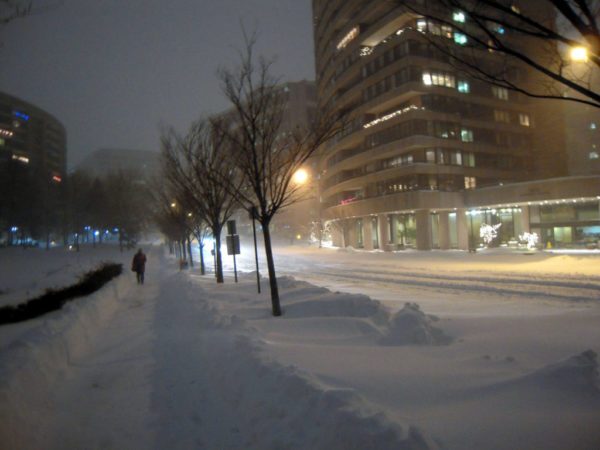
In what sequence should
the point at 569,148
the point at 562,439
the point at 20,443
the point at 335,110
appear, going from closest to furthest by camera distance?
the point at 562,439 < the point at 20,443 < the point at 335,110 < the point at 569,148

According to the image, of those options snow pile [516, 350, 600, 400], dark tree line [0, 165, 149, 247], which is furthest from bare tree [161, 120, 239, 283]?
dark tree line [0, 165, 149, 247]

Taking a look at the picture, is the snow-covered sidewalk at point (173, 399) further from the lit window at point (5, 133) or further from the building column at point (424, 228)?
the lit window at point (5, 133)

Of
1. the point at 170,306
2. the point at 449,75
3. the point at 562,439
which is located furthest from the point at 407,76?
the point at 562,439

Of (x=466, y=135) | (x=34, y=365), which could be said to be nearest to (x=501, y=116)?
(x=466, y=135)

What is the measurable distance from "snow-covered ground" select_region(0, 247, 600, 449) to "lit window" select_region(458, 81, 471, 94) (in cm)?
3882

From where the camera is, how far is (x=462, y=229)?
3747cm

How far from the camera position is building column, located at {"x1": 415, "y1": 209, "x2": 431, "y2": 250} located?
123ft

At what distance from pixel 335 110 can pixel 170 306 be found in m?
7.66

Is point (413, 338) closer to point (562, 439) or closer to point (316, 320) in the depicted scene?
point (316, 320)

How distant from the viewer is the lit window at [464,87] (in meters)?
40.5

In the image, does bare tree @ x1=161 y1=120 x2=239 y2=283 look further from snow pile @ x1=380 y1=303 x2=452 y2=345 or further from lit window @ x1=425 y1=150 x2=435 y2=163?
lit window @ x1=425 y1=150 x2=435 y2=163

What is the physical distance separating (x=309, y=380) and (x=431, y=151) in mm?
38492

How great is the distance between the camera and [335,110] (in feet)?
34.9

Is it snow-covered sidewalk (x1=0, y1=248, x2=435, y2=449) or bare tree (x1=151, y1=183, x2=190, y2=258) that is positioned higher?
bare tree (x1=151, y1=183, x2=190, y2=258)
